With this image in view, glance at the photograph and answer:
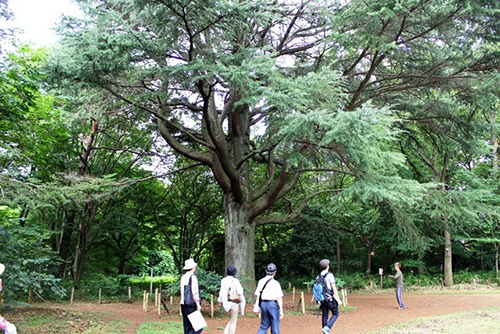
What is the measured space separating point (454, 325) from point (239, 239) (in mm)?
6080

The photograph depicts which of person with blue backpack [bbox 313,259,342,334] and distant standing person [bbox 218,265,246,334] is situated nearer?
distant standing person [bbox 218,265,246,334]

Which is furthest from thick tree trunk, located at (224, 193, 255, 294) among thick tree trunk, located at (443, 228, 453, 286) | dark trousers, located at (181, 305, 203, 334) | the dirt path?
thick tree trunk, located at (443, 228, 453, 286)

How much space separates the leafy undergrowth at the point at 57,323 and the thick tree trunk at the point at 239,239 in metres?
3.78

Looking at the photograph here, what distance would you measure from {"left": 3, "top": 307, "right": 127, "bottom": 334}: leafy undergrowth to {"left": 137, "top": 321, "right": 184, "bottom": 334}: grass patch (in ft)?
1.63

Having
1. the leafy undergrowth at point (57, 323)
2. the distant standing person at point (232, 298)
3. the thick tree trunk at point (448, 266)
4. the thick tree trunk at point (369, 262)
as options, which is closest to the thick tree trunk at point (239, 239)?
the leafy undergrowth at point (57, 323)

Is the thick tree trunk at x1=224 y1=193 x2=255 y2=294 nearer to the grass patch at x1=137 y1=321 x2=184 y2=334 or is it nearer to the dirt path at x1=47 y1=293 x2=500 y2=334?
the dirt path at x1=47 y1=293 x2=500 y2=334

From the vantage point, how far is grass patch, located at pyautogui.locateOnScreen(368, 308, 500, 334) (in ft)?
23.7

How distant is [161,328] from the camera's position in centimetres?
814

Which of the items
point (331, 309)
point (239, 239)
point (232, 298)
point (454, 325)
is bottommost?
point (454, 325)

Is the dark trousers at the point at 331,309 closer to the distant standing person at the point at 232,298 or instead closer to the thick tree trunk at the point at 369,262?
the distant standing person at the point at 232,298

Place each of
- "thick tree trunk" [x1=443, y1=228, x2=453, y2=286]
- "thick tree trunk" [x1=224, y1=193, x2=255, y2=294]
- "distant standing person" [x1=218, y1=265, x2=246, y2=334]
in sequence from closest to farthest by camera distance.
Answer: "distant standing person" [x1=218, y1=265, x2=246, y2=334], "thick tree trunk" [x1=224, y1=193, x2=255, y2=294], "thick tree trunk" [x1=443, y1=228, x2=453, y2=286]

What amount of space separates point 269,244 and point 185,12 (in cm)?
1975

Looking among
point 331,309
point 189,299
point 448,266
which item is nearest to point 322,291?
point 331,309

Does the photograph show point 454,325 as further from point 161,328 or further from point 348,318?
point 161,328
